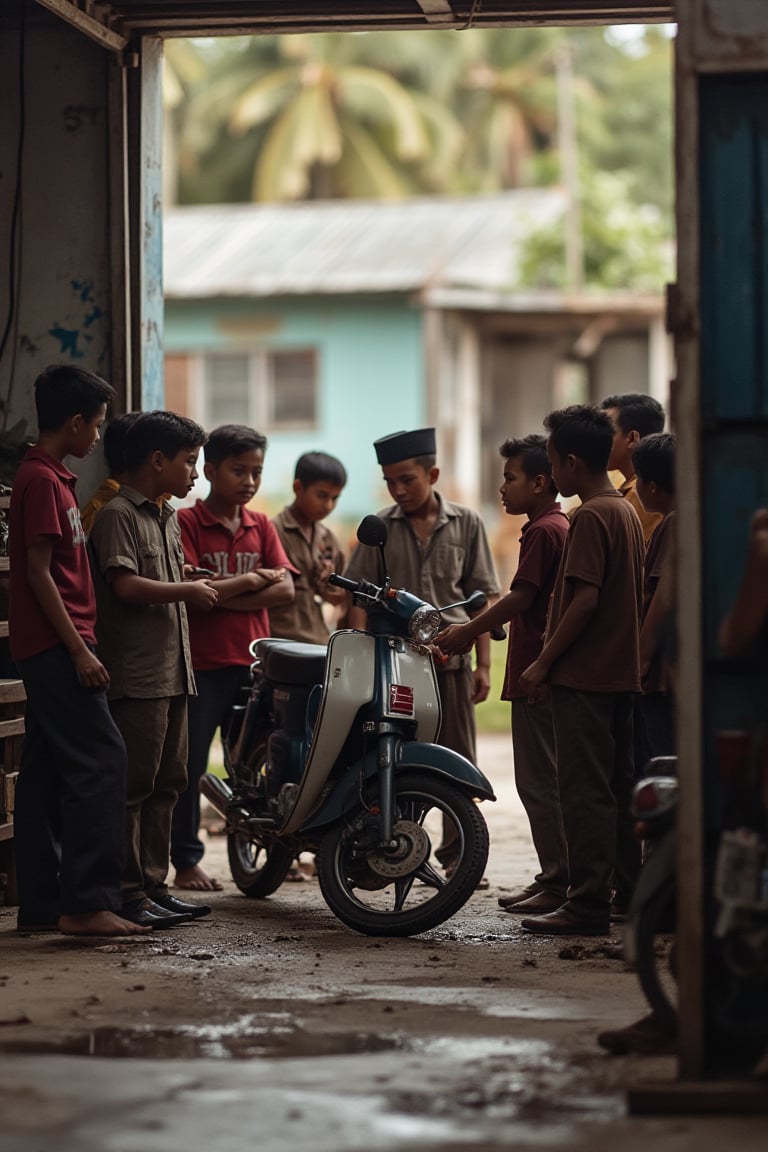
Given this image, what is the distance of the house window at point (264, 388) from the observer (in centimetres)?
2652

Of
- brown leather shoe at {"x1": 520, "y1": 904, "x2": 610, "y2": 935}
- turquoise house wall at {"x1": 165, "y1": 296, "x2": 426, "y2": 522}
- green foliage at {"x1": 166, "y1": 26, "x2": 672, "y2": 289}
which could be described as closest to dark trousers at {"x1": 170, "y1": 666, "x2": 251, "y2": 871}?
brown leather shoe at {"x1": 520, "y1": 904, "x2": 610, "y2": 935}

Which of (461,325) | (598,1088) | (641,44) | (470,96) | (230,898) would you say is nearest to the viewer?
(598,1088)

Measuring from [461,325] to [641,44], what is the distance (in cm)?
2176

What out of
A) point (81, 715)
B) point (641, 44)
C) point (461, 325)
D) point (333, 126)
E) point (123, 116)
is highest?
point (641, 44)

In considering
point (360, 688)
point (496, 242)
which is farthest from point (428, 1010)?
point (496, 242)

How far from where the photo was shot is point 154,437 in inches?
257

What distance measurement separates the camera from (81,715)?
20.0 feet

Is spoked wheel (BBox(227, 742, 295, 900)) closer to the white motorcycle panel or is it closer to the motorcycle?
the motorcycle

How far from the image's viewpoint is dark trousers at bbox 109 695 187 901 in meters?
6.50

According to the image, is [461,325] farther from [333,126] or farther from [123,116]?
[123,116]

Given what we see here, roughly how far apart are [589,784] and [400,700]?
2.55ft

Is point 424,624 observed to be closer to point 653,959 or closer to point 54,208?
point 653,959

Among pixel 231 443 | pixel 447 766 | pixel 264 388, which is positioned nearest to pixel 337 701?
pixel 447 766

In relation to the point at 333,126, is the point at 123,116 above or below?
below
